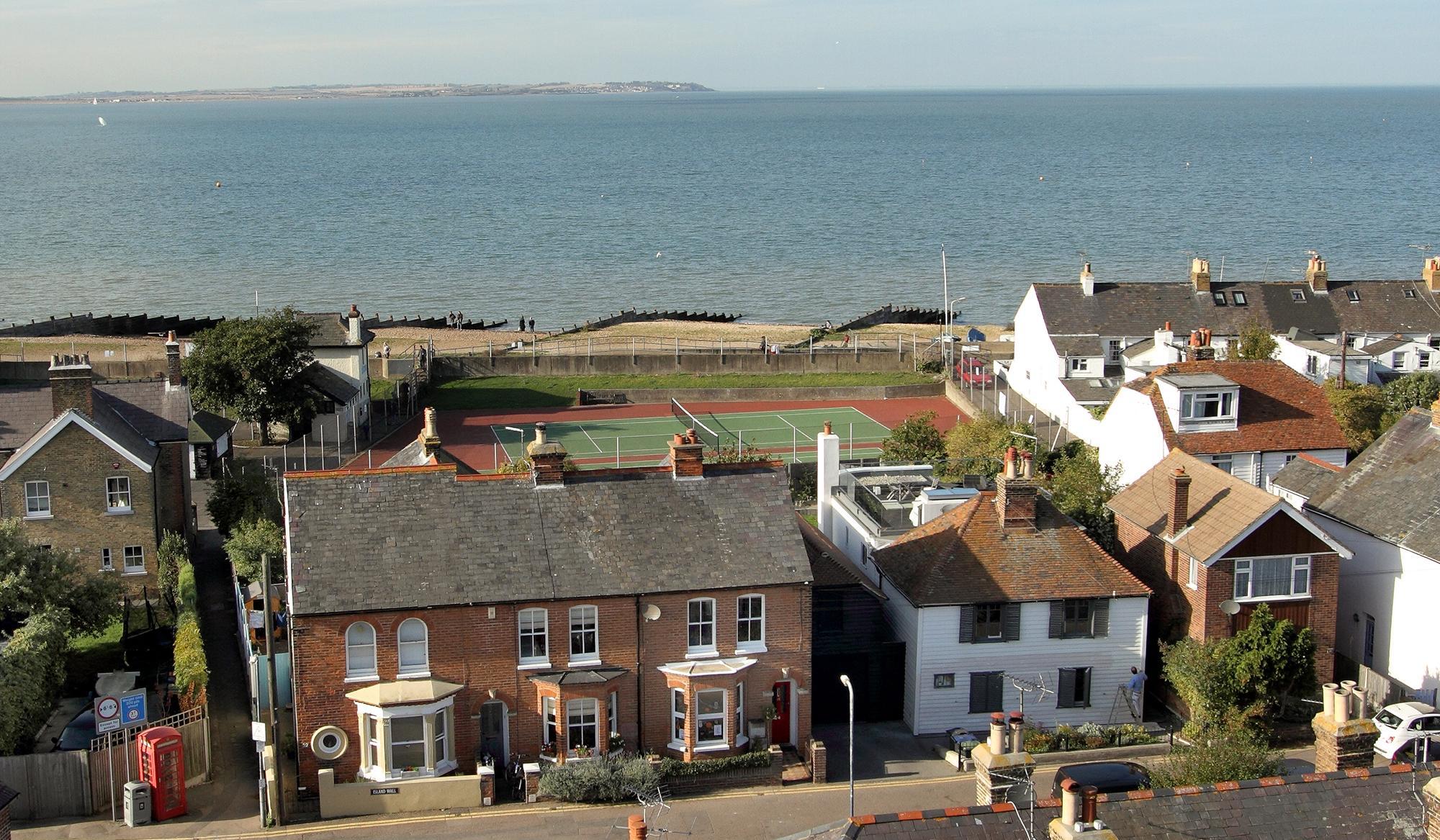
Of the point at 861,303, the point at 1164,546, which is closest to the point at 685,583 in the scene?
the point at 1164,546

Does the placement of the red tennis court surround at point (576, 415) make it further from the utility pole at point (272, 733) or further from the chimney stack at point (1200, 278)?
the utility pole at point (272, 733)

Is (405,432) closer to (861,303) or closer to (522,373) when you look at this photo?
(522,373)

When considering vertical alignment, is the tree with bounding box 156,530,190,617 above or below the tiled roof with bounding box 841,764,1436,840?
below

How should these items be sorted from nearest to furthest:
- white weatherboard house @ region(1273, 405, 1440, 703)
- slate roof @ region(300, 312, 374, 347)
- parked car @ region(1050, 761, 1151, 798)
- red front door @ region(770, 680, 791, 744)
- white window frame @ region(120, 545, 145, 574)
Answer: parked car @ region(1050, 761, 1151, 798)
red front door @ region(770, 680, 791, 744)
white weatherboard house @ region(1273, 405, 1440, 703)
white window frame @ region(120, 545, 145, 574)
slate roof @ region(300, 312, 374, 347)

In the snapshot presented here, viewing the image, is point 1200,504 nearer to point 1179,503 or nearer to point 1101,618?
point 1179,503

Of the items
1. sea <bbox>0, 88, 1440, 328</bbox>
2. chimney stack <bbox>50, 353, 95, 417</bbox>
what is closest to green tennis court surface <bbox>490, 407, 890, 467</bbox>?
chimney stack <bbox>50, 353, 95, 417</bbox>

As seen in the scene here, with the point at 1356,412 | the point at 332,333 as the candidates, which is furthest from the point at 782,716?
the point at 332,333

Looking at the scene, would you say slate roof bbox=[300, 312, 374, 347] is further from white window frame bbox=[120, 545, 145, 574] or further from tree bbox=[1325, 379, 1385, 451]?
tree bbox=[1325, 379, 1385, 451]

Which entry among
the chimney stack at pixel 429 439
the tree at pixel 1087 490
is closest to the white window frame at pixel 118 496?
the chimney stack at pixel 429 439
